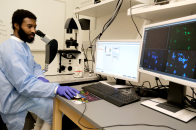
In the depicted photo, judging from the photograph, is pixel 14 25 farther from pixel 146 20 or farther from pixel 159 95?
pixel 159 95

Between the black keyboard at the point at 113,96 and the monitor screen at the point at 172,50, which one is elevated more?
the monitor screen at the point at 172,50

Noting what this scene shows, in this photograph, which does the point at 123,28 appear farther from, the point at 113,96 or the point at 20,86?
the point at 20,86

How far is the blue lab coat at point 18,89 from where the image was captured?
99cm

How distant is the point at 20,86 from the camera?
988 mm

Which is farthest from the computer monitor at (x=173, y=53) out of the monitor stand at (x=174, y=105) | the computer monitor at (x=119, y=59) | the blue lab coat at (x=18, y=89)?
the blue lab coat at (x=18, y=89)

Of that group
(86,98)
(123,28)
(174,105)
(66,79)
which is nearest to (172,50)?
(174,105)

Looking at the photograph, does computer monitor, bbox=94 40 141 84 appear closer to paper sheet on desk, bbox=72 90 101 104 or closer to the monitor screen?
the monitor screen

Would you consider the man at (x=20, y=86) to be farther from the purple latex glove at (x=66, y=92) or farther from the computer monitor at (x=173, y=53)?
the computer monitor at (x=173, y=53)

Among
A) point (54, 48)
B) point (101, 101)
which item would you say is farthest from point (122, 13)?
point (101, 101)

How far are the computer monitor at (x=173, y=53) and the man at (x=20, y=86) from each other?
0.58 metres

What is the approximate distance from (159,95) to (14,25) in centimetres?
137

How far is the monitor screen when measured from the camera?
0.65m

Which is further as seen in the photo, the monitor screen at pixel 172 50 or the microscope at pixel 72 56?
the microscope at pixel 72 56

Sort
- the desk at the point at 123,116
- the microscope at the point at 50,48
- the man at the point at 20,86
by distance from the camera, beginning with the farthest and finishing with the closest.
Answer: the microscope at the point at 50,48, the man at the point at 20,86, the desk at the point at 123,116
